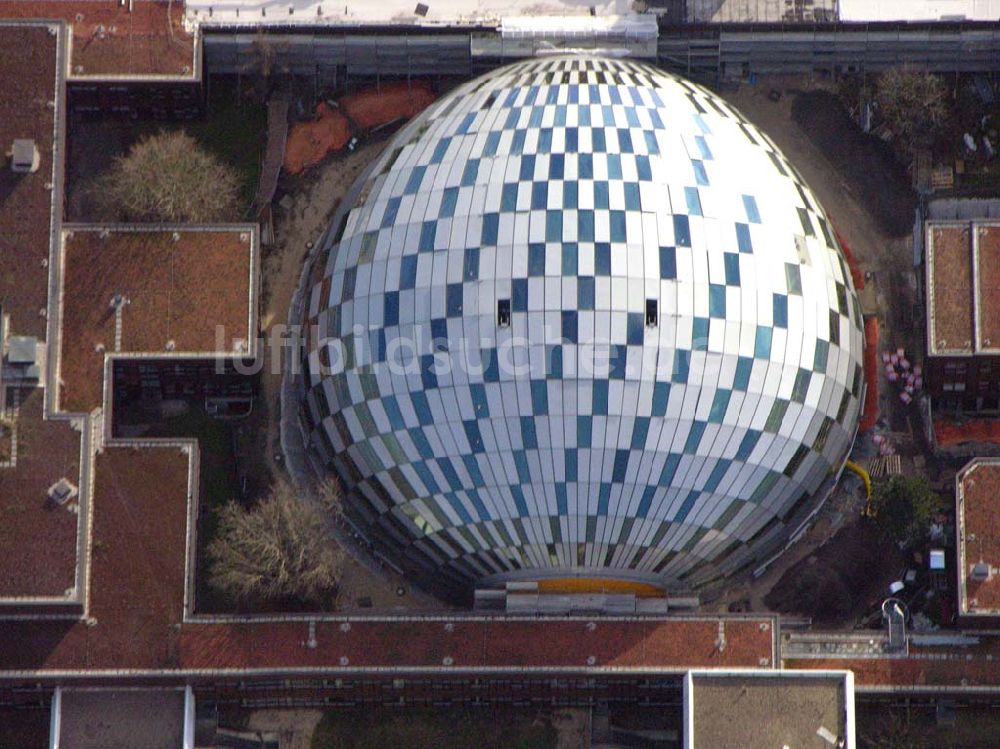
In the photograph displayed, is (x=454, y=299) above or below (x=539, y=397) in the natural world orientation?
above

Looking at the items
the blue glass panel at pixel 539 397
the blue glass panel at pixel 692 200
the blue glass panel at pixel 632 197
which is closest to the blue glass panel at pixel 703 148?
the blue glass panel at pixel 692 200

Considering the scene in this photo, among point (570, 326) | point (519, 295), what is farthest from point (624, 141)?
point (570, 326)

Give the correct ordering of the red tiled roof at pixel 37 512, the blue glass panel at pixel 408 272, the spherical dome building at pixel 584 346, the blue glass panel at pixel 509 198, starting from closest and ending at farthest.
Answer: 1. the red tiled roof at pixel 37 512
2. the spherical dome building at pixel 584 346
3. the blue glass panel at pixel 509 198
4. the blue glass panel at pixel 408 272

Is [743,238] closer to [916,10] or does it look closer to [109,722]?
[916,10]

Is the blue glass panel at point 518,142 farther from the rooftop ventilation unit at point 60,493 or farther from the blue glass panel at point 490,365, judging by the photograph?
the rooftop ventilation unit at point 60,493

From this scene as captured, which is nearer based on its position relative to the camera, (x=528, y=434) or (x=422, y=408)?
(x=528, y=434)

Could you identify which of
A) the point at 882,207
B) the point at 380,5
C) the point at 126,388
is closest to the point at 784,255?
the point at 882,207

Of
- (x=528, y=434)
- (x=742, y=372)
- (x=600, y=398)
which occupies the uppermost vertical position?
(x=742, y=372)
